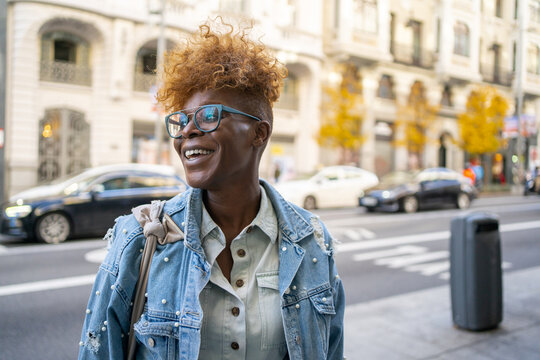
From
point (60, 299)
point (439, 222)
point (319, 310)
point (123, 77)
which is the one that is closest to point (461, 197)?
point (439, 222)

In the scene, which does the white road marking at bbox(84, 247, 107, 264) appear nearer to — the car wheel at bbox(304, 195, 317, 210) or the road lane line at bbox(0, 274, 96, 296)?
the road lane line at bbox(0, 274, 96, 296)

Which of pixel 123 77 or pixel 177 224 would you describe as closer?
pixel 177 224

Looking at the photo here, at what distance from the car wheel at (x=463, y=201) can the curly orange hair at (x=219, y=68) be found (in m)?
16.3

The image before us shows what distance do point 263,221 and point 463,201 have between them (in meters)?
16.6

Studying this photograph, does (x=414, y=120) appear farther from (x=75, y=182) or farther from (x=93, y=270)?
(x=93, y=270)

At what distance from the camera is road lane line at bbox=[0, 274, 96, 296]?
5.98 meters

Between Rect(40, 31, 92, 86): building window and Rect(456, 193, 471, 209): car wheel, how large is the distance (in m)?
14.4

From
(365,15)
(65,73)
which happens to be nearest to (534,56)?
(365,15)

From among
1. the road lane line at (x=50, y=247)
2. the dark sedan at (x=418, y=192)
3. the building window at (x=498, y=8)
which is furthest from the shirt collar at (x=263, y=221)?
the building window at (x=498, y=8)

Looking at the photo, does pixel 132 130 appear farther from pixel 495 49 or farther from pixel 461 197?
pixel 495 49

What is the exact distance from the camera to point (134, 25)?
746 inches

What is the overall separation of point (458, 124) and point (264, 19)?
15780 millimetres

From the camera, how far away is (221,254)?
1.73m

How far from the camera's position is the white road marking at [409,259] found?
8113mm
